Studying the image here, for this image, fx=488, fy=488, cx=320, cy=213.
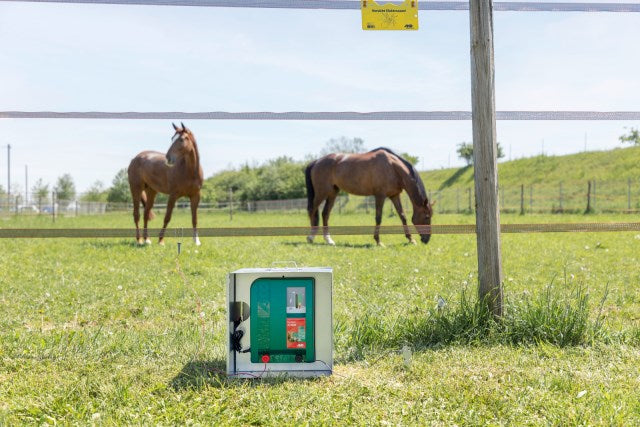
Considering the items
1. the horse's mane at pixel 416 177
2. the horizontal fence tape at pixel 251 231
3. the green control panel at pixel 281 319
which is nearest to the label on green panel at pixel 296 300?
the green control panel at pixel 281 319

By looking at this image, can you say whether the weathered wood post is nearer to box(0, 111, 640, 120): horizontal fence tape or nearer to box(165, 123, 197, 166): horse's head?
box(0, 111, 640, 120): horizontal fence tape

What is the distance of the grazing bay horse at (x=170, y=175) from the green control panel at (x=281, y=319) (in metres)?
6.06

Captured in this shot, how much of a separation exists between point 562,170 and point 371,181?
3470 cm

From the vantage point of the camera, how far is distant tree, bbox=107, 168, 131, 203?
35500 mm

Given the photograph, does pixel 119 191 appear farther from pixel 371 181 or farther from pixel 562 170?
pixel 562 170

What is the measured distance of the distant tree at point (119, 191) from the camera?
3550 cm

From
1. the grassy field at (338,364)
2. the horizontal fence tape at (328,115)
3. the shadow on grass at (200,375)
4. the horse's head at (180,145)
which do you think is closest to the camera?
the grassy field at (338,364)

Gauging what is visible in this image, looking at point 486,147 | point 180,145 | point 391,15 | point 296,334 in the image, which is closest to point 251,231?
point 296,334

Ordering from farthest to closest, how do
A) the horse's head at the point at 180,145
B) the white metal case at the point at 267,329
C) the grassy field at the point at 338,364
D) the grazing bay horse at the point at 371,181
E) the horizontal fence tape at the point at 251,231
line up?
the grazing bay horse at the point at 371,181 < the horse's head at the point at 180,145 < the horizontal fence tape at the point at 251,231 < the white metal case at the point at 267,329 < the grassy field at the point at 338,364

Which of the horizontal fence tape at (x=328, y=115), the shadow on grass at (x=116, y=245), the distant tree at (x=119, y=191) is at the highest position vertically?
the distant tree at (x=119, y=191)

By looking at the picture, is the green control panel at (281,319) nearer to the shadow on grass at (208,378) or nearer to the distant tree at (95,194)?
the shadow on grass at (208,378)

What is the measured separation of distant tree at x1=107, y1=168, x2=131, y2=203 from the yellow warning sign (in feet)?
113

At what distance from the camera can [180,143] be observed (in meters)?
8.50

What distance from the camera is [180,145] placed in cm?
852
